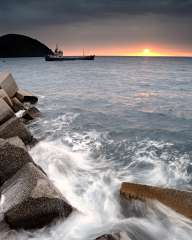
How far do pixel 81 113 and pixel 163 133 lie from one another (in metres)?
5.45

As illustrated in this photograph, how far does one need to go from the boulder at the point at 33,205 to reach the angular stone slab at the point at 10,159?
87 centimetres

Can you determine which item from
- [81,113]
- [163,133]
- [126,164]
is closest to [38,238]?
[126,164]

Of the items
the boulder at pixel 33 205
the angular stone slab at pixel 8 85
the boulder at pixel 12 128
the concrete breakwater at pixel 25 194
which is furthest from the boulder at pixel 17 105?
the boulder at pixel 33 205

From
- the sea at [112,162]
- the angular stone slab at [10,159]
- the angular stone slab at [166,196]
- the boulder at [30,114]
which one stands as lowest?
the sea at [112,162]

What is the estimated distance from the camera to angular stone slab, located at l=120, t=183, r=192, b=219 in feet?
19.9

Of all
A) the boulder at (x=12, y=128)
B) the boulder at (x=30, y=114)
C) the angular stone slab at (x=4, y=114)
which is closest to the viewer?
the boulder at (x=12, y=128)

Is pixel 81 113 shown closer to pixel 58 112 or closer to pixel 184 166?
pixel 58 112

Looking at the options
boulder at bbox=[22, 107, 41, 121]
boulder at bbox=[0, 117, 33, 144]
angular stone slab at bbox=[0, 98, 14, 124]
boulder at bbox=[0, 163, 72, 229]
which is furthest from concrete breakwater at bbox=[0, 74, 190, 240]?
boulder at bbox=[22, 107, 41, 121]

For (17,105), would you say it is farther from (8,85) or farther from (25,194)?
(25,194)

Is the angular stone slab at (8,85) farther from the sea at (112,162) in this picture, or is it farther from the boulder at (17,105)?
the sea at (112,162)

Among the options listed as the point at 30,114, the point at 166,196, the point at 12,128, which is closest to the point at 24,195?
the point at 166,196

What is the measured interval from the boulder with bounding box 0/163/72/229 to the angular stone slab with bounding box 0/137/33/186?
0.87 m

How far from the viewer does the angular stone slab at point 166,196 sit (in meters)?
6.05

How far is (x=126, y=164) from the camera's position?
952 cm
